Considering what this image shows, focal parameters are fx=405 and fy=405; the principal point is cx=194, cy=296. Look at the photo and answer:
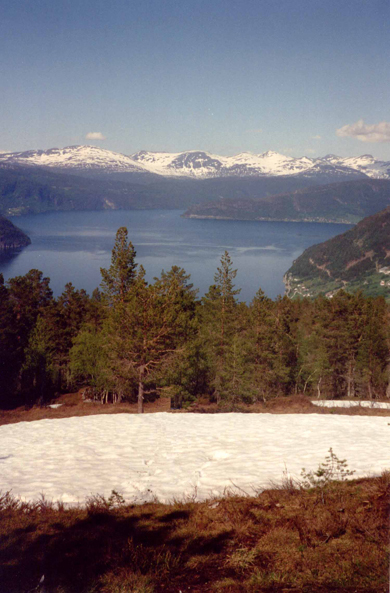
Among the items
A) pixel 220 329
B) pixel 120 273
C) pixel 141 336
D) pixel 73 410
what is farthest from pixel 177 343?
pixel 120 273

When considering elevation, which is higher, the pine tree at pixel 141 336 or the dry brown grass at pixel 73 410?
the pine tree at pixel 141 336

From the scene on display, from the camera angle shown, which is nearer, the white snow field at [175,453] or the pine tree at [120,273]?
the white snow field at [175,453]

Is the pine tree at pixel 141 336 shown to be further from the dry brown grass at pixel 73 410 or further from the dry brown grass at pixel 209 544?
the dry brown grass at pixel 209 544

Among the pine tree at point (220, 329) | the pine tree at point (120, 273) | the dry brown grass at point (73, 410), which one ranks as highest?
the pine tree at point (120, 273)

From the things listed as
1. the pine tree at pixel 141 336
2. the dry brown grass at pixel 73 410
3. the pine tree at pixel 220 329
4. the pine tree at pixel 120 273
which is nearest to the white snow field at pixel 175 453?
the dry brown grass at pixel 73 410

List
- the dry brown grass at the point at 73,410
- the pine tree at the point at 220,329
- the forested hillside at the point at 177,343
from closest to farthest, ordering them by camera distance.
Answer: the dry brown grass at the point at 73,410, the forested hillside at the point at 177,343, the pine tree at the point at 220,329

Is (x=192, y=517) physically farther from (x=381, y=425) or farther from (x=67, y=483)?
(x=381, y=425)

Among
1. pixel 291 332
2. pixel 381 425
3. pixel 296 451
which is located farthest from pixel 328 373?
pixel 296 451

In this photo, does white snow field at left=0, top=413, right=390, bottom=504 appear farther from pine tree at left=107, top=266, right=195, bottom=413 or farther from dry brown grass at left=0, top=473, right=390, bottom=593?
pine tree at left=107, top=266, right=195, bottom=413
